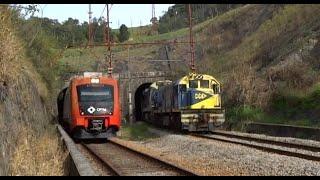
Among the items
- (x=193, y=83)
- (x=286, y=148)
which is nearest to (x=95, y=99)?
(x=193, y=83)

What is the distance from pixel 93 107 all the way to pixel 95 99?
43cm

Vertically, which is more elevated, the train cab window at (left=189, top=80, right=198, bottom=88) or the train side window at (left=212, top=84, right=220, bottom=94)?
the train cab window at (left=189, top=80, right=198, bottom=88)

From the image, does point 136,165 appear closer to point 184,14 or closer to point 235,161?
point 235,161

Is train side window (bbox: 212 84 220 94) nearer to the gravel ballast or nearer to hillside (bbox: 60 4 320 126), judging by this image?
hillside (bbox: 60 4 320 126)

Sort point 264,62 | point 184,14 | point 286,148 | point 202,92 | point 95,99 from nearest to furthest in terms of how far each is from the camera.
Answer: point 286,148, point 95,99, point 202,92, point 264,62, point 184,14

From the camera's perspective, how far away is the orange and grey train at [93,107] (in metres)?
25.0

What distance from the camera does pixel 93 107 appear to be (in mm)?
25312

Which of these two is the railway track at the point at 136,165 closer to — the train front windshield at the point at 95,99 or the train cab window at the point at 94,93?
the train front windshield at the point at 95,99

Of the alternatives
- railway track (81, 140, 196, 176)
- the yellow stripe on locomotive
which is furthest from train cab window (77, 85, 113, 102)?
railway track (81, 140, 196, 176)

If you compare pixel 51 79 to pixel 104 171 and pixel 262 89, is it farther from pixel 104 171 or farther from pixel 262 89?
pixel 104 171

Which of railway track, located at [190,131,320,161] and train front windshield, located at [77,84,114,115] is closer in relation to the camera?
railway track, located at [190,131,320,161]

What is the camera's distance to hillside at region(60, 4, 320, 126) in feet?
102

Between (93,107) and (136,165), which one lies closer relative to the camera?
(136,165)

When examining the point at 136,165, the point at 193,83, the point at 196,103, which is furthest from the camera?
the point at 193,83
